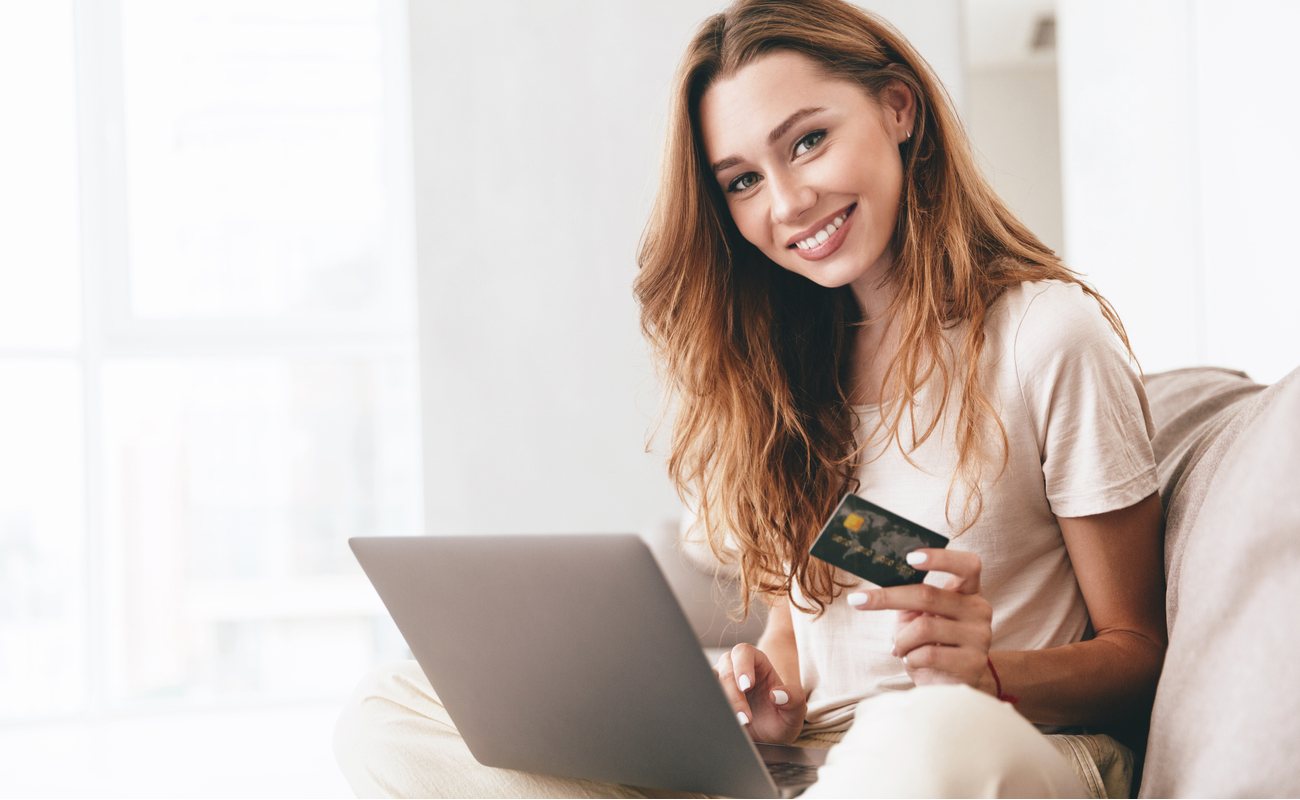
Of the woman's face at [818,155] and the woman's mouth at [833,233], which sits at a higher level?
the woman's face at [818,155]

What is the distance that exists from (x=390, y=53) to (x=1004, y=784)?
331 cm

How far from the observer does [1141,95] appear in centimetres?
243

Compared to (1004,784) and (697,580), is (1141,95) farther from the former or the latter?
(1004,784)

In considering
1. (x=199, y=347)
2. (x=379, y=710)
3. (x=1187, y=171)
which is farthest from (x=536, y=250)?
(x=379, y=710)

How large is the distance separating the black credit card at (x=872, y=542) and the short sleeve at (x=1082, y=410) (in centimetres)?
24

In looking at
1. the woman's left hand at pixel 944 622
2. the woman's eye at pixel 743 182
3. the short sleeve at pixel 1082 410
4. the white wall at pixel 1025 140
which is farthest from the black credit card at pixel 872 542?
the white wall at pixel 1025 140

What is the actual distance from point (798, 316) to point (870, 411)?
0.70 ft

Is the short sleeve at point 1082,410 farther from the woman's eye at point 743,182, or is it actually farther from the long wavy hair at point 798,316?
A: the woman's eye at point 743,182

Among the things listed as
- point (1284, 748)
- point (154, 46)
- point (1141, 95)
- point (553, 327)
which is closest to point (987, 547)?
point (1284, 748)

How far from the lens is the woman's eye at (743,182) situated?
139cm

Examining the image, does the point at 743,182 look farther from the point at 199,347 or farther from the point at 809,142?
the point at 199,347

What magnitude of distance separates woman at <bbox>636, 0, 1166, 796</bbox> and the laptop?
0.60ft

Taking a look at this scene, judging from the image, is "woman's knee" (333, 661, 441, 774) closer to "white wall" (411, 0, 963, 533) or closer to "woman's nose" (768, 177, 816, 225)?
"woman's nose" (768, 177, 816, 225)

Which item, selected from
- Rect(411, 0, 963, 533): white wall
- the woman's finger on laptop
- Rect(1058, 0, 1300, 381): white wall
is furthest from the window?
Answer: the woman's finger on laptop
